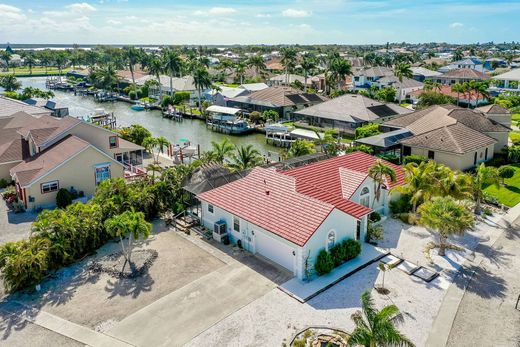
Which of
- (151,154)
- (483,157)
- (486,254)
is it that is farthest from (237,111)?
(486,254)

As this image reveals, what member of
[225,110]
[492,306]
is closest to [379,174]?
[492,306]

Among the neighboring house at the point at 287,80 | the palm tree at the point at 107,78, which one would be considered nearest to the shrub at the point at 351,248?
the neighboring house at the point at 287,80

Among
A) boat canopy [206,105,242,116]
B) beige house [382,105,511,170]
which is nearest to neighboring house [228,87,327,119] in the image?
boat canopy [206,105,242,116]

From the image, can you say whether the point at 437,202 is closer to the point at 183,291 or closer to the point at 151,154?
the point at 183,291

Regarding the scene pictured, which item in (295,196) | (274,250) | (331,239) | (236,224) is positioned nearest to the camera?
(331,239)

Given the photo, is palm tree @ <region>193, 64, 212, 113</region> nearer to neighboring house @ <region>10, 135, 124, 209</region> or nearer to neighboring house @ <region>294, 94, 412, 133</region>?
neighboring house @ <region>294, 94, 412, 133</region>

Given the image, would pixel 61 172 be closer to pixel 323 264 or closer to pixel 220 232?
pixel 220 232

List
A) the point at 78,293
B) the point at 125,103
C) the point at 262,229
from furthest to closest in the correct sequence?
the point at 125,103, the point at 262,229, the point at 78,293
